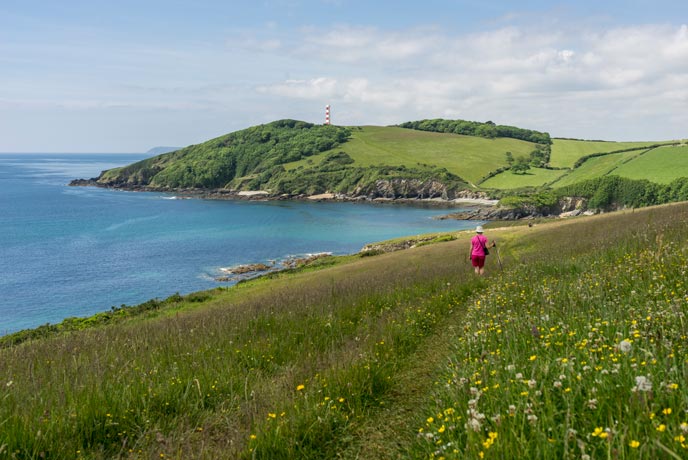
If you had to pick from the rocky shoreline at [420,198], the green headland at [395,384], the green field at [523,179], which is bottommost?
the green headland at [395,384]

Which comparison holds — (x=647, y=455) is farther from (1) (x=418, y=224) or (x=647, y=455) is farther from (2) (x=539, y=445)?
(1) (x=418, y=224)

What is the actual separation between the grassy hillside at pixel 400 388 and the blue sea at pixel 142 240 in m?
40.0

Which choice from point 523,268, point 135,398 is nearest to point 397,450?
point 135,398

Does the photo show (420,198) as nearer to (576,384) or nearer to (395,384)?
(395,384)

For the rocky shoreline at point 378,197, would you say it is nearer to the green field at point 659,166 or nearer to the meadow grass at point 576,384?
the green field at point 659,166

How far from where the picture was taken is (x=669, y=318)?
4785mm

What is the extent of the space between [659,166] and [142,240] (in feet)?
457

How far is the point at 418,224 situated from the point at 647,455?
115 metres

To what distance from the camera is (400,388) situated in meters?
6.13

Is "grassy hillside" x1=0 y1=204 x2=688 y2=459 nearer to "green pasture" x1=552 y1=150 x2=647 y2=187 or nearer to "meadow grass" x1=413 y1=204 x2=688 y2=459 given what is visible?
"meadow grass" x1=413 y1=204 x2=688 y2=459

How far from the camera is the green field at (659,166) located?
11769cm

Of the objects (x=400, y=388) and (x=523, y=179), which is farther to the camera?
(x=523, y=179)

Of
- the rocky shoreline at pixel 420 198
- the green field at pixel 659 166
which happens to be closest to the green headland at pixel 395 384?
the rocky shoreline at pixel 420 198

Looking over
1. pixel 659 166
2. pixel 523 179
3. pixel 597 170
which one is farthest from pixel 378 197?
pixel 659 166
